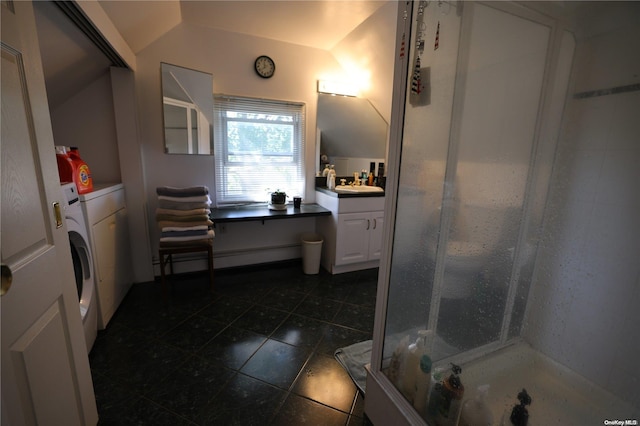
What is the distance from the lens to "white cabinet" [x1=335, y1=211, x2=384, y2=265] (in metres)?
2.71

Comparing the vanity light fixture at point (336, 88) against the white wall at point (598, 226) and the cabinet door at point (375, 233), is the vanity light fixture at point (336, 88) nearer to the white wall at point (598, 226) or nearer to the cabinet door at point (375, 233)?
the cabinet door at point (375, 233)

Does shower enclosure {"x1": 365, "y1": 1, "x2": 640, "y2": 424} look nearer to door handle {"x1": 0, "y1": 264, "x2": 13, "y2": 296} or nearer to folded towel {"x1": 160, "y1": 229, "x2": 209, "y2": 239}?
door handle {"x1": 0, "y1": 264, "x2": 13, "y2": 296}

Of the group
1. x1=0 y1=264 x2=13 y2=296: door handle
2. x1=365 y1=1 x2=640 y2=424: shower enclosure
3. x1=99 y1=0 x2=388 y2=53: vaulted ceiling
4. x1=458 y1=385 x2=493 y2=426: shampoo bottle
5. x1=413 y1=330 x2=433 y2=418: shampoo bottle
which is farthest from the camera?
x1=99 y1=0 x2=388 y2=53: vaulted ceiling

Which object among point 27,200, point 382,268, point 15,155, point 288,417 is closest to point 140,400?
point 288,417

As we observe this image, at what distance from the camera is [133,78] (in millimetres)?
2178

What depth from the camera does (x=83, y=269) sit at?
1635 mm

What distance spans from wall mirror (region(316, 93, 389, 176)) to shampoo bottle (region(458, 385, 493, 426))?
8.34 feet

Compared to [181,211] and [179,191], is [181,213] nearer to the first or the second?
[181,211]

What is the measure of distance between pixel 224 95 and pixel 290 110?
68 cm

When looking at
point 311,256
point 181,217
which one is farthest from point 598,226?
point 181,217

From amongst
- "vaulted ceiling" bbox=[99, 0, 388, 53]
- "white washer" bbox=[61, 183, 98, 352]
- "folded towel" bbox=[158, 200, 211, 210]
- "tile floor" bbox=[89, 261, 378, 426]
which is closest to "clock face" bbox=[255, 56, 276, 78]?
"vaulted ceiling" bbox=[99, 0, 388, 53]

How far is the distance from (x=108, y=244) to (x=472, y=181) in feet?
7.65

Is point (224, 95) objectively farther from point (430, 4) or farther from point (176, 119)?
point (430, 4)

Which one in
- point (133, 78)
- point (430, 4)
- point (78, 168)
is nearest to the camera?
point (430, 4)
